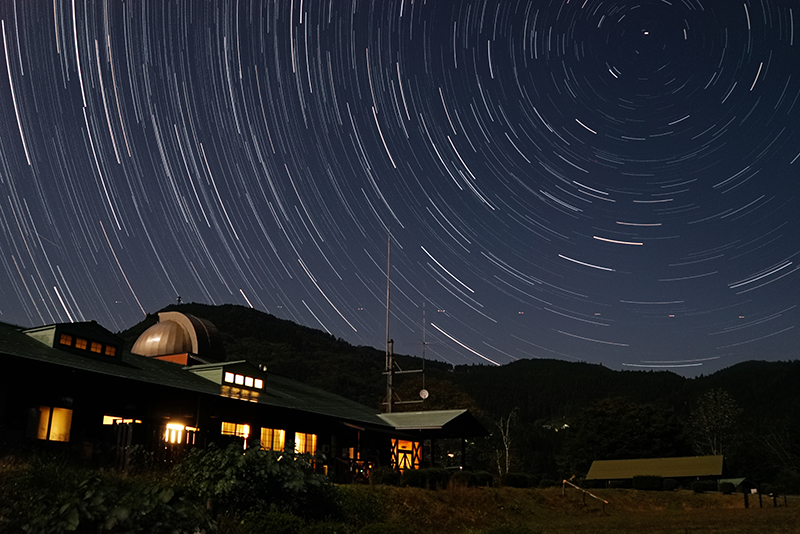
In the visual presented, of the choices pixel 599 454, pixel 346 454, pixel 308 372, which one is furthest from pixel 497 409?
pixel 346 454

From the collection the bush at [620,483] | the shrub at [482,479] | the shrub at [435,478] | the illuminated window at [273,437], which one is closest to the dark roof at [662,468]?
the bush at [620,483]

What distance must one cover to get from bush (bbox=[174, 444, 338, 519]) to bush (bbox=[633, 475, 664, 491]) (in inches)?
1312

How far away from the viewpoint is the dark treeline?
68312mm

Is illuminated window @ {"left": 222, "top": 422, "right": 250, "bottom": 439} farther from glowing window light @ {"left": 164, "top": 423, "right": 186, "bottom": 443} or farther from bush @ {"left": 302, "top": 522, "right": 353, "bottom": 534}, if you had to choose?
bush @ {"left": 302, "top": 522, "right": 353, "bottom": 534}

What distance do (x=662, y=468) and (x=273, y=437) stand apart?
32375 millimetres

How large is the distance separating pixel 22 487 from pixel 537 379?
166 m

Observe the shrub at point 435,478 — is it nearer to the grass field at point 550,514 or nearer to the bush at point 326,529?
the grass field at point 550,514

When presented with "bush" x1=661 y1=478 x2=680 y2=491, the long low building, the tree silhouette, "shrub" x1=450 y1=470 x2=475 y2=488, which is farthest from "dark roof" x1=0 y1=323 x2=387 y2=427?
the tree silhouette

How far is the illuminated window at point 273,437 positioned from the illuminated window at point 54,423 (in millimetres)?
9700

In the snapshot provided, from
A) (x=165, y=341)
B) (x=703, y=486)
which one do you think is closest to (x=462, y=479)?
(x=165, y=341)

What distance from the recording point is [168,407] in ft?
84.4

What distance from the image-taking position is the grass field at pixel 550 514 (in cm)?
2053

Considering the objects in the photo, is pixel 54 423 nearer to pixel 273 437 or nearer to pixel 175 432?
pixel 175 432

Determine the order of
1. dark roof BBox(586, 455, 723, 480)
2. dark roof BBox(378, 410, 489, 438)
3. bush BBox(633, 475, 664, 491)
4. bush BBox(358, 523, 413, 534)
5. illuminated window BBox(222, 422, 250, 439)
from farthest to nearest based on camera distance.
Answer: dark roof BBox(586, 455, 723, 480) → bush BBox(633, 475, 664, 491) → dark roof BBox(378, 410, 489, 438) → illuminated window BBox(222, 422, 250, 439) → bush BBox(358, 523, 413, 534)
